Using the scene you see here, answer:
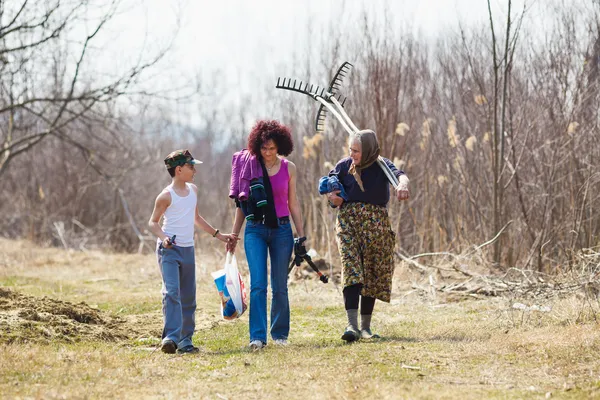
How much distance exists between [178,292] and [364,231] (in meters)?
1.58

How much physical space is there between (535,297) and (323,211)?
4631 mm

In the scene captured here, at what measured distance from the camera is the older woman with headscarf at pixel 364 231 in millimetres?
6457

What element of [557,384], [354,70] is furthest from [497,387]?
[354,70]

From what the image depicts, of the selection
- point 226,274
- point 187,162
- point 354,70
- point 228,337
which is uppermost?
point 354,70

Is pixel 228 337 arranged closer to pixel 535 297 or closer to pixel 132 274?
pixel 535 297

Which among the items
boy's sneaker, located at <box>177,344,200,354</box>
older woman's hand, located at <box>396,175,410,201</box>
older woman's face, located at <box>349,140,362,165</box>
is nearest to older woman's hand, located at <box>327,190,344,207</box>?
older woman's face, located at <box>349,140,362,165</box>

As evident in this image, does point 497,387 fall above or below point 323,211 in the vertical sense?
below

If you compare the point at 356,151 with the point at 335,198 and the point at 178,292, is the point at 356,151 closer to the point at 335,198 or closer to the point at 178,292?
the point at 335,198

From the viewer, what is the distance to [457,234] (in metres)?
11.2

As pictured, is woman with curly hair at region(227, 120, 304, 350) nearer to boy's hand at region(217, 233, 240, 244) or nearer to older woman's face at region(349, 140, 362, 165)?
boy's hand at region(217, 233, 240, 244)

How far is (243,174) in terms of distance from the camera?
6.40 meters

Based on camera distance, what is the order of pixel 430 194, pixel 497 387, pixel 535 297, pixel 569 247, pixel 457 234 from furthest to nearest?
pixel 430 194, pixel 457 234, pixel 569 247, pixel 535 297, pixel 497 387

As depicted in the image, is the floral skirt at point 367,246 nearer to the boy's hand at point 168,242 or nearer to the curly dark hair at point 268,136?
the curly dark hair at point 268,136

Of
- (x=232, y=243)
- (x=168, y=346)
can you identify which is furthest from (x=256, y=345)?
(x=232, y=243)
